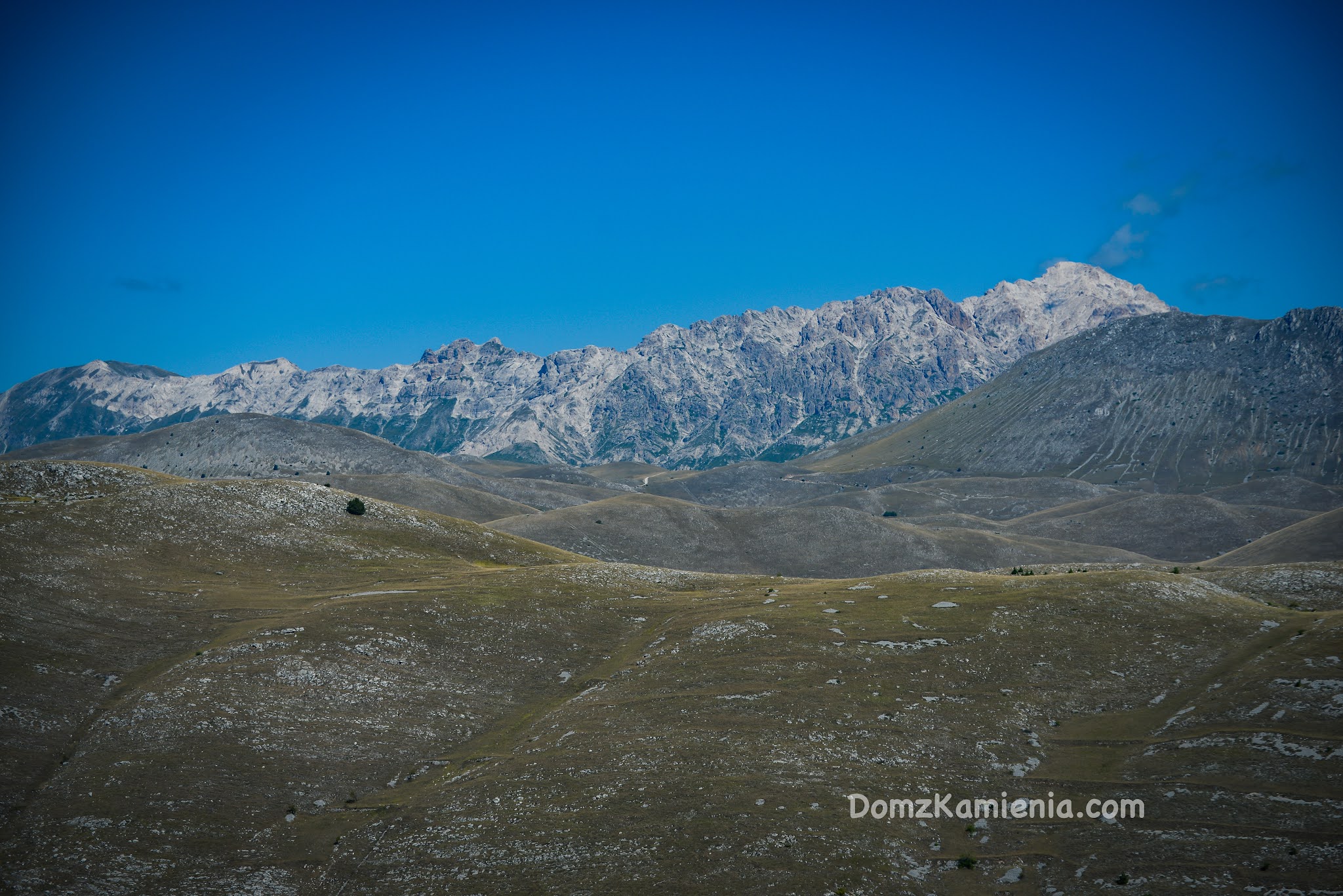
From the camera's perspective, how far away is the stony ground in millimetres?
34125

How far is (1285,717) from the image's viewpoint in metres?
42.3

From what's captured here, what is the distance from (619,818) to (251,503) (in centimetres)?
7954

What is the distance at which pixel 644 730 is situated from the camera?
4728 centimetres

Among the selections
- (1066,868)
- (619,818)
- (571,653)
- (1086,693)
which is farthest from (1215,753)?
(571,653)

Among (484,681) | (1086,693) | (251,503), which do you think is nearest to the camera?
(1086,693)

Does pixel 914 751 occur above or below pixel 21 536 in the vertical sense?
below

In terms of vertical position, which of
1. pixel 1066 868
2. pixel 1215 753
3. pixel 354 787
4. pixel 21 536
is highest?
pixel 21 536

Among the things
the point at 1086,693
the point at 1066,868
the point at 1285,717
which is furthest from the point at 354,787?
the point at 1285,717

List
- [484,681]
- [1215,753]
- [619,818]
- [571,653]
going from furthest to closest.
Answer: [571,653] → [484,681] → [1215,753] → [619,818]

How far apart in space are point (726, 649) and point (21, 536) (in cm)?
6547

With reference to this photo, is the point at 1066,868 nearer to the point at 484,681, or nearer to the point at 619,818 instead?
the point at 619,818

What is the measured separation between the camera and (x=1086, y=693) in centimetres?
5025

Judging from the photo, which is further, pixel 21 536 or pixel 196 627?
pixel 21 536

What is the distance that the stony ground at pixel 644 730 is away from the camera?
34125 millimetres
